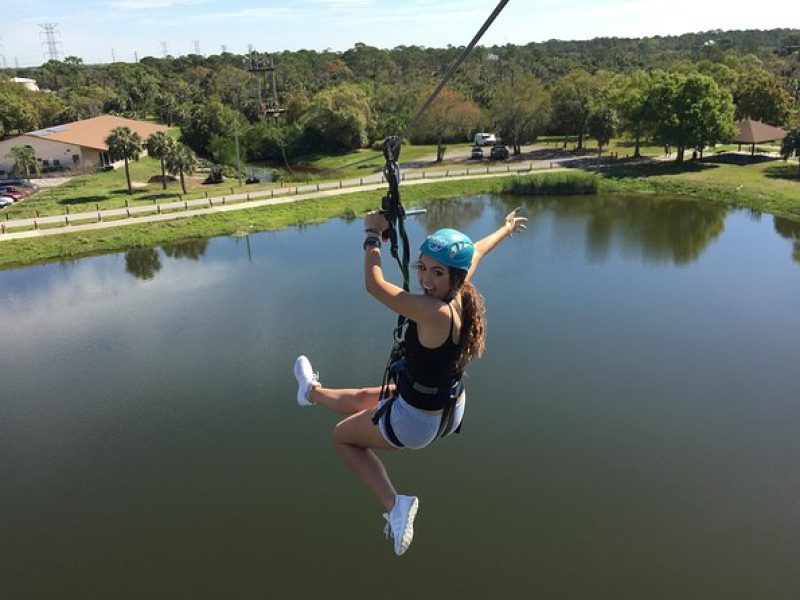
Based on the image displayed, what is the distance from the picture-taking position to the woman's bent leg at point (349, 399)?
4969 mm

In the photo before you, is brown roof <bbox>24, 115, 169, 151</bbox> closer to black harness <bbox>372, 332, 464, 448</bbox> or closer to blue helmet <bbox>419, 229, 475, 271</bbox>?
black harness <bbox>372, 332, 464, 448</bbox>

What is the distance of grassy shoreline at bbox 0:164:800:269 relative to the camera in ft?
88.4

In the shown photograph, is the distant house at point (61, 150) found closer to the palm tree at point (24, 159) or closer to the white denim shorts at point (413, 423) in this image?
the palm tree at point (24, 159)

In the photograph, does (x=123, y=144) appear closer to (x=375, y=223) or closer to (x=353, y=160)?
(x=353, y=160)

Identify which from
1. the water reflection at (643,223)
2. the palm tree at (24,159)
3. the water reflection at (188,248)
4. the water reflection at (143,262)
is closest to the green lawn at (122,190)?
the palm tree at (24,159)

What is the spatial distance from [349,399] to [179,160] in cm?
3283

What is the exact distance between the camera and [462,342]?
12.8ft

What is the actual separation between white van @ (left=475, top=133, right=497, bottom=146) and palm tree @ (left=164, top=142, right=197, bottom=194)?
81.0 feet

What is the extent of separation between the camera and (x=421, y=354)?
3.89 meters

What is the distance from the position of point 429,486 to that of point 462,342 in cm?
790

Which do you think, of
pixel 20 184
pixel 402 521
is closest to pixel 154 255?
pixel 20 184

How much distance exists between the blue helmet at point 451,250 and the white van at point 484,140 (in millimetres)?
50037

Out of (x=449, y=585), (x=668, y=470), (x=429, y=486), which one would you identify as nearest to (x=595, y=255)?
(x=668, y=470)

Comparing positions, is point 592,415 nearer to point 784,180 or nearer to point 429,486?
point 429,486
